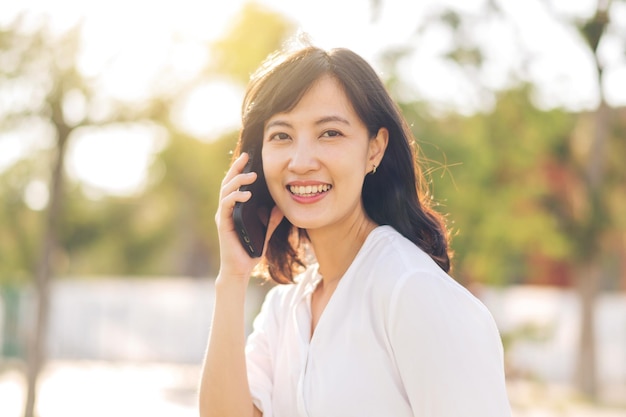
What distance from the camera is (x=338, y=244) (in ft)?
8.70

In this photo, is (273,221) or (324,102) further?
(273,221)

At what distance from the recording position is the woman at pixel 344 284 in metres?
2.15

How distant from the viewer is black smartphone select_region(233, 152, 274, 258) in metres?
2.68

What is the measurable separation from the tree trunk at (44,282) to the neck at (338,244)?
6782 mm

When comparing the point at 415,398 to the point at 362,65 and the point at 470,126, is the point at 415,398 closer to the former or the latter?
the point at 362,65

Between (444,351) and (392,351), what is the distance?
15 centimetres

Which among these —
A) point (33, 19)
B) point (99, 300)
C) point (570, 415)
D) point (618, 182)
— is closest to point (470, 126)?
point (618, 182)

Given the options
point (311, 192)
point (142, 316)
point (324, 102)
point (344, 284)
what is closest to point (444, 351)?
point (344, 284)

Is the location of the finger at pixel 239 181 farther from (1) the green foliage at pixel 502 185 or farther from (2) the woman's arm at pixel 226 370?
(1) the green foliage at pixel 502 185

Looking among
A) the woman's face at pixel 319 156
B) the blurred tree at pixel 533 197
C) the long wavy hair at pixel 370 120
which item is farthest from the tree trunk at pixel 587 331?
the woman's face at pixel 319 156

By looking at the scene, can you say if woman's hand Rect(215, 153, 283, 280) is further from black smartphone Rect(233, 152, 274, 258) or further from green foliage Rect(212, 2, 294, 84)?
green foliage Rect(212, 2, 294, 84)

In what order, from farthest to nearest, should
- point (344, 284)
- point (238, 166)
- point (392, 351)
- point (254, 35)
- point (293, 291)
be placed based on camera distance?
point (254, 35) < point (293, 291) < point (238, 166) < point (344, 284) < point (392, 351)

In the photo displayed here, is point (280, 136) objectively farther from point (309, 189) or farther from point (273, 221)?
point (273, 221)

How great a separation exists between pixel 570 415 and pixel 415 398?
13032 millimetres
